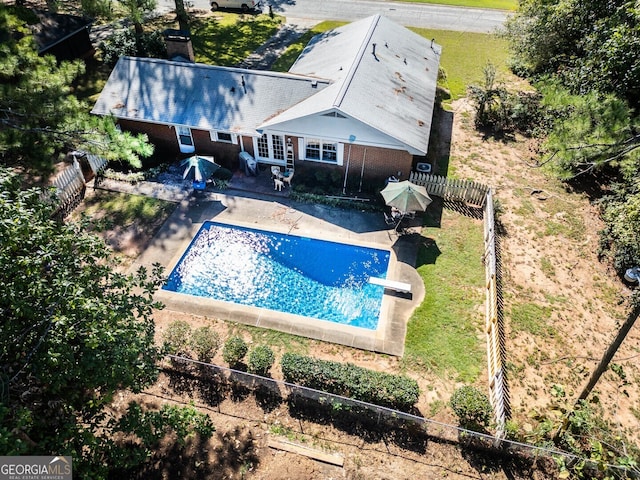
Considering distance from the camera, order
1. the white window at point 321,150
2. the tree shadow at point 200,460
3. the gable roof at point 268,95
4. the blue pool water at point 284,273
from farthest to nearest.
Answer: the white window at point 321,150 → the gable roof at point 268,95 → the blue pool water at point 284,273 → the tree shadow at point 200,460

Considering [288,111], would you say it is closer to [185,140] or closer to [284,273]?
[185,140]

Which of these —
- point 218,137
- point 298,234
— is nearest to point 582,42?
point 298,234

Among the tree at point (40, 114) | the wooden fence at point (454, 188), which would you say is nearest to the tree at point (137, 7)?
the tree at point (40, 114)

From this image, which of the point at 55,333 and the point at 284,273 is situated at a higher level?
the point at 55,333

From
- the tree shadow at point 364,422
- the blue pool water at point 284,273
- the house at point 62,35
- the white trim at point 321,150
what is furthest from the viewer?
the house at point 62,35

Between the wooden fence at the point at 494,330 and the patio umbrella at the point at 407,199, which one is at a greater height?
the patio umbrella at the point at 407,199

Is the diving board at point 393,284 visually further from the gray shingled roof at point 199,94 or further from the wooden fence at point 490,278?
the gray shingled roof at point 199,94

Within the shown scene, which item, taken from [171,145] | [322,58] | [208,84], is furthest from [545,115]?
[171,145]
